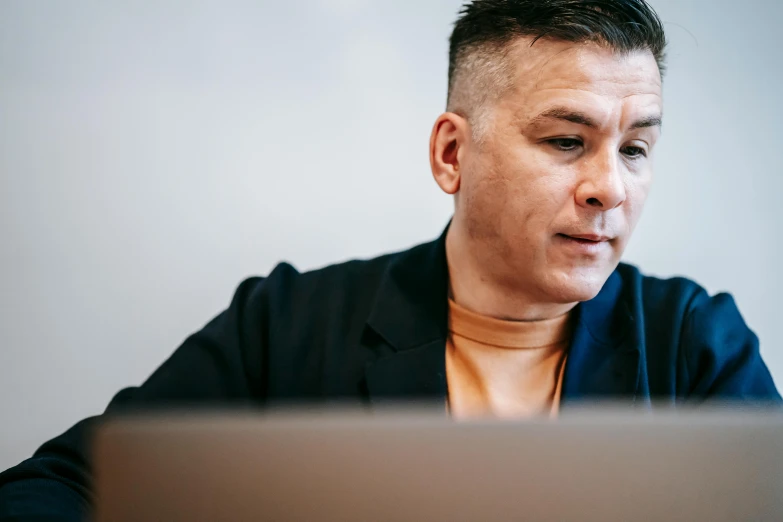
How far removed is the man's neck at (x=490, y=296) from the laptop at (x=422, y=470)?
2.39ft

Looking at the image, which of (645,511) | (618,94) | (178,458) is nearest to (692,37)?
(618,94)

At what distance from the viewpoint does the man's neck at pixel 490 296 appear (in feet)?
4.11

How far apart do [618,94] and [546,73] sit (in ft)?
0.36

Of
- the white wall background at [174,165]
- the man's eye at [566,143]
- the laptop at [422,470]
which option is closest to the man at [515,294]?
the man's eye at [566,143]

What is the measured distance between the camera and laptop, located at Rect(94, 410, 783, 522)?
50 centimetres

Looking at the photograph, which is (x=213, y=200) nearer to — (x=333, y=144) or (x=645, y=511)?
(x=333, y=144)

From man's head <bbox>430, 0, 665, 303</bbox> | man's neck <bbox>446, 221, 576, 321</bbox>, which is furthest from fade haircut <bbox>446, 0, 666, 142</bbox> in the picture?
man's neck <bbox>446, 221, 576, 321</bbox>

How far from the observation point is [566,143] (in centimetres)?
115

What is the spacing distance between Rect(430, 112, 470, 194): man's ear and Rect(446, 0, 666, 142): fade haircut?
0.08 feet

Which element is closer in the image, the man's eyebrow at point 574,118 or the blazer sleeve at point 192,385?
the blazer sleeve at point 192,385

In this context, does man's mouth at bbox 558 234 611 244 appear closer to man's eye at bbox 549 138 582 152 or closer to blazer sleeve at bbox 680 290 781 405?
man's eye at bbox 549 138 582 152

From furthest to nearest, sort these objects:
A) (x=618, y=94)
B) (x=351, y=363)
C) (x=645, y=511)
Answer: (x=351, y=363), (x=618, y=94), (x=645, y=511)

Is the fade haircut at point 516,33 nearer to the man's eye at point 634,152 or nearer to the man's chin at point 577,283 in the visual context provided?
the man's eye at point 634,152

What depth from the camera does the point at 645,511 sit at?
0.50 meters
